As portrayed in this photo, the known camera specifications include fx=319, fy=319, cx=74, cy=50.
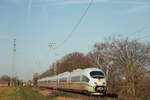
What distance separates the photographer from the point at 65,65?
124812mm

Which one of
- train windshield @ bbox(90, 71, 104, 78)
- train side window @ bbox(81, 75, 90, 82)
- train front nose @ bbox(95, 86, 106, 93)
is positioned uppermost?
train windshield @ bbox(90, 71, 104, 78)

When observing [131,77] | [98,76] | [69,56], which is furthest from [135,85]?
[69,56]

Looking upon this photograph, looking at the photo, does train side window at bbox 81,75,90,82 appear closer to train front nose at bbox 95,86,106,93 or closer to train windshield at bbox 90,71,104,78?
train windshield at bbox 90,71,104,78

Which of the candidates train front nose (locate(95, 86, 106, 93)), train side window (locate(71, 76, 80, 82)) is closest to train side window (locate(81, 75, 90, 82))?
train front nose (locate(95, 86, 106, 93))

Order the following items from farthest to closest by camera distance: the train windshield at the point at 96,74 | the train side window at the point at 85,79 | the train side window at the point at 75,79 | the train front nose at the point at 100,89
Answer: the train side window at the point at 75,79, the train side window at the point at 85,79, the train windshield at the point at 96,74, the train front nose at the point at 100,89

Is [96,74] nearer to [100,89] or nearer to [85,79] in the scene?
[85,79]

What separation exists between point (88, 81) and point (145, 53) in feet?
94.9

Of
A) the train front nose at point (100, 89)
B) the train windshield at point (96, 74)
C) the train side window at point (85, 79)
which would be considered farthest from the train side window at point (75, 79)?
the train front nose at point (100, 89)

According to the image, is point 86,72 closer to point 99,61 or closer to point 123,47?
point 123,47

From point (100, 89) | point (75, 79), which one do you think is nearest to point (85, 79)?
point (100, 89)

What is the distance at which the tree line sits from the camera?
133ft

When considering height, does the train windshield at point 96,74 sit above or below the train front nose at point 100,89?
above

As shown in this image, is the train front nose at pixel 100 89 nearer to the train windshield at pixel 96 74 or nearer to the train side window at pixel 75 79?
the train windshield at pixel 96 74

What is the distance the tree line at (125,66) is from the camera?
40.7 metres
